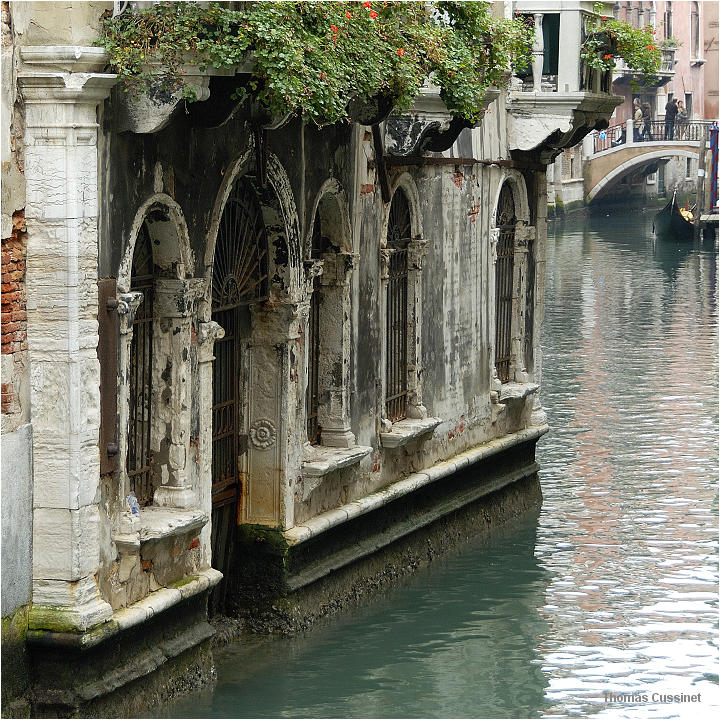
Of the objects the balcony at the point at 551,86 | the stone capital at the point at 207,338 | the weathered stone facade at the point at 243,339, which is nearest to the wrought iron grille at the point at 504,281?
the weathered stone facade at the point at 243,339

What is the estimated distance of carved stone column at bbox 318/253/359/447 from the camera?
990 cm

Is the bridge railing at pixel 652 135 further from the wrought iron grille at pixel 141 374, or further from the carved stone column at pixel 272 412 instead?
the wrought iron grille at pixel 141 374

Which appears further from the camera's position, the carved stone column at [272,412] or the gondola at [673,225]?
the gondola at [673,225]

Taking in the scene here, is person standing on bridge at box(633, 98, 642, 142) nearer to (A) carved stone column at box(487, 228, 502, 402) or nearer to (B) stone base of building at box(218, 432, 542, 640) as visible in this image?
(A) carved stone column at box(487, 228, 502, 402)

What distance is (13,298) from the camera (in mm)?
7059

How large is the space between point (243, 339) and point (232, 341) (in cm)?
6

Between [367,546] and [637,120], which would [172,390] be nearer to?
[367,546]

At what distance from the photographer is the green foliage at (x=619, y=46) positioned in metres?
12.5

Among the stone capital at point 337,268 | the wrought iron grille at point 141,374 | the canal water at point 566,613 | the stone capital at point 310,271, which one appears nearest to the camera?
the wrought iron grille at point 141,374

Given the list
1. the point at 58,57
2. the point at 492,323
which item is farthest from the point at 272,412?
the point at 492,323

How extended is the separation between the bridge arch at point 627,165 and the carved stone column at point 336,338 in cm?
4105

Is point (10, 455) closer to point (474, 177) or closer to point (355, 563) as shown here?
point (355, 563)

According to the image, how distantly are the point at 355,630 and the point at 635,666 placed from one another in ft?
4.72

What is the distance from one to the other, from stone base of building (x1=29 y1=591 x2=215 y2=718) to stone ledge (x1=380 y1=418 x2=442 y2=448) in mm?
2376
